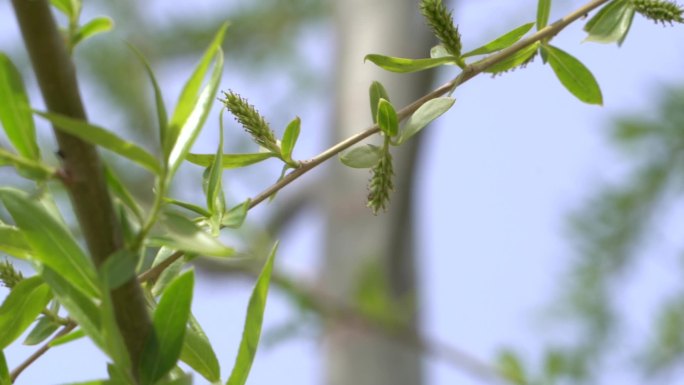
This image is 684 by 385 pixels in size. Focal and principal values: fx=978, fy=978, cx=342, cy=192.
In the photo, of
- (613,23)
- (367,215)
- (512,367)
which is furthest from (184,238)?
(367,215)

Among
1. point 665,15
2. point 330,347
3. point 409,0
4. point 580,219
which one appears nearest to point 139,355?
point 665,15

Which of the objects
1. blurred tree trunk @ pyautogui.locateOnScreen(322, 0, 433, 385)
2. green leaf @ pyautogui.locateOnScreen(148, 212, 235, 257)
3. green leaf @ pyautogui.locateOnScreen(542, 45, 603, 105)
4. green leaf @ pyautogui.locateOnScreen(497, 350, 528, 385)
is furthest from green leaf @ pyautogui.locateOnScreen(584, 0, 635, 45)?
blurred tree trunk @ pyautogui.locateOnScreen(322, 0, 433, 385)

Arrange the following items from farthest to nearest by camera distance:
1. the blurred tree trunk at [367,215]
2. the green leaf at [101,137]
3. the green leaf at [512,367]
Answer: the blurred tree trunk at [367,215] < the green leaf at [512,367] < the green leaf at [101,137]

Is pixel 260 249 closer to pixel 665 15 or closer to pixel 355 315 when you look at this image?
pixel 355 315

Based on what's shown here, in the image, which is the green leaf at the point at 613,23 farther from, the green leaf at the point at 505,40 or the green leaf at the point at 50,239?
the green leaf at the point at 50,239

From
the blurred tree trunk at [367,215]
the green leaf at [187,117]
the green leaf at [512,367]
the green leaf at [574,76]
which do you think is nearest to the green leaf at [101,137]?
the green leaf at [187,117]
